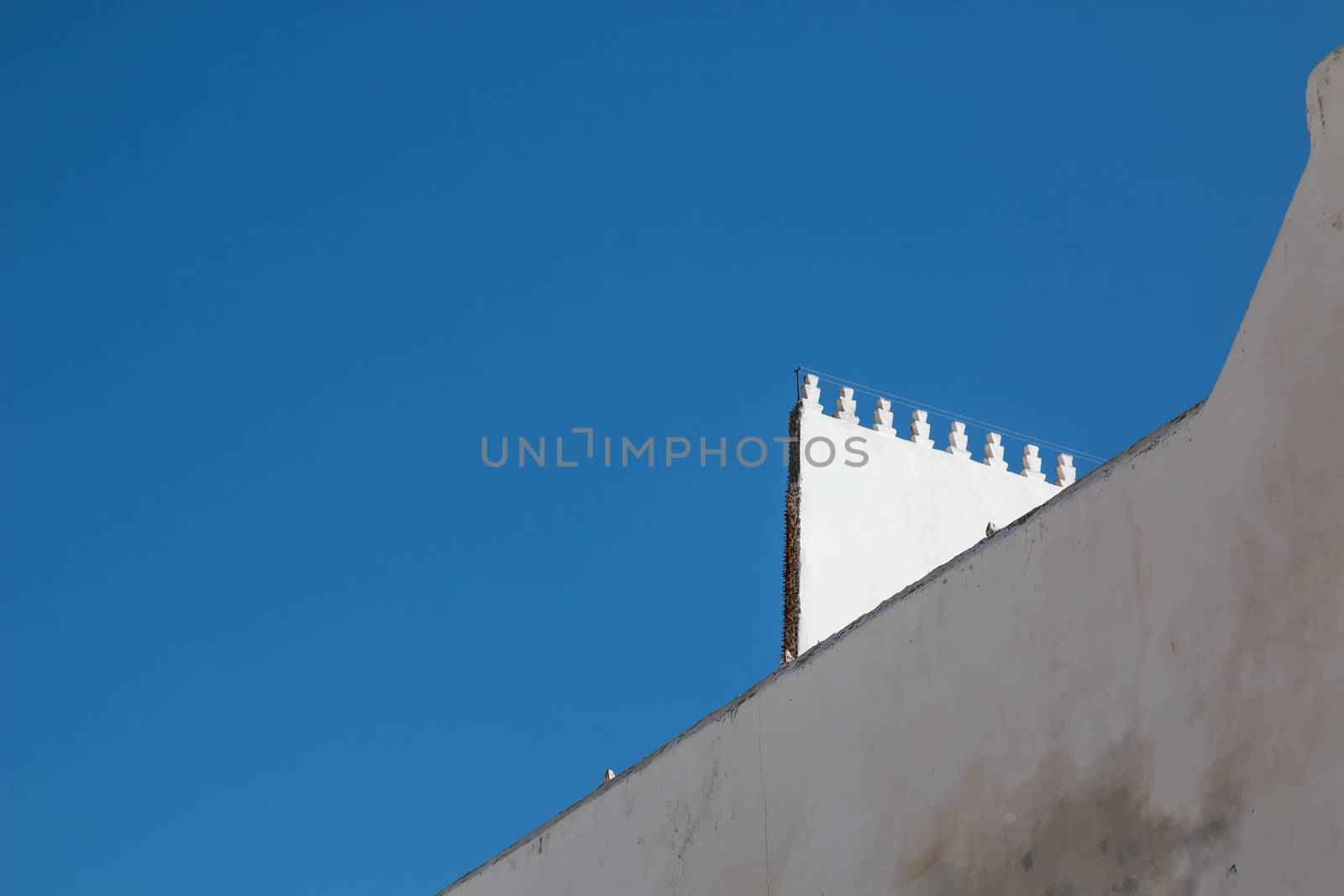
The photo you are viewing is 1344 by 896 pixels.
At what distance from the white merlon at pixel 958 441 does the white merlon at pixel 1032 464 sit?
2.53 feet

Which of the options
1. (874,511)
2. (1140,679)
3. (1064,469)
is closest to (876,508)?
(874,511)

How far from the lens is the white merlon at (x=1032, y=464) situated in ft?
52.9

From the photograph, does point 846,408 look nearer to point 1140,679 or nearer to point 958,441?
point 958,441

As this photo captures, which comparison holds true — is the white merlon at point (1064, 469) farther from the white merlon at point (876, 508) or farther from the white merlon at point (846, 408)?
the white merlon at point (846, 408)

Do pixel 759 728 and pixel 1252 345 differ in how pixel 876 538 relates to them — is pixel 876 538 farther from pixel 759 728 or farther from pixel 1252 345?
pixel 1252 345

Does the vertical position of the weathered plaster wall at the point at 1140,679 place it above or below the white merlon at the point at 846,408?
below

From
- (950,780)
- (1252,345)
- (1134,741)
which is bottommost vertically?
(1134,741)

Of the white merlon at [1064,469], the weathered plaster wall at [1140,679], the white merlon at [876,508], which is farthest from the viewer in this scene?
the white merlon at [1064,469]

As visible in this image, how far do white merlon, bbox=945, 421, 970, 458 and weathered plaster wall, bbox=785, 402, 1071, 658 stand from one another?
0.04 m

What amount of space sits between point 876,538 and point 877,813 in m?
10.0

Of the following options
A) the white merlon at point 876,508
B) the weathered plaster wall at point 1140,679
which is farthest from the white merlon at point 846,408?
the weathered plaster wall at point 1140,679

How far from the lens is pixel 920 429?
15594 mm

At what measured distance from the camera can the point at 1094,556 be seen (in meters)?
4.36

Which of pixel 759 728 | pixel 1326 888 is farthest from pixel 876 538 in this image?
pixel 1326 888
